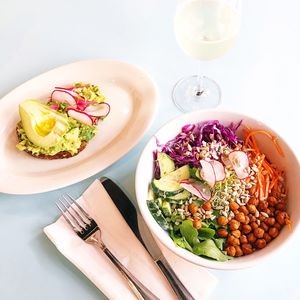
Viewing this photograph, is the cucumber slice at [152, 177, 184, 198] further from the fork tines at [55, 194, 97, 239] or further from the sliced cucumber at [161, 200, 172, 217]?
the fork tines at [55, 194, 97, 239]

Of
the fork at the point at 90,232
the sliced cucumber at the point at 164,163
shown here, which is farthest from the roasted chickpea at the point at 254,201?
the fork at the point at 90,232

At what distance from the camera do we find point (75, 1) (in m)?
1.48

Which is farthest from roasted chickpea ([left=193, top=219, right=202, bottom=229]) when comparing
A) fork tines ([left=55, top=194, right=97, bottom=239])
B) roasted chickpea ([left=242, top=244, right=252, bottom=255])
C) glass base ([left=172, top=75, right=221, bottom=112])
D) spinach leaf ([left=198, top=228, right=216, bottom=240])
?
glass base ([left=172, top=75, right=221, bottom=112])

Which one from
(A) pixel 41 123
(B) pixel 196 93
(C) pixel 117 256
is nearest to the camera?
(C) pixel 117 256

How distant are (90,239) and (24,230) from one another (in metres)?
0.19

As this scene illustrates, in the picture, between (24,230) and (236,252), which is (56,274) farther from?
(236,252)

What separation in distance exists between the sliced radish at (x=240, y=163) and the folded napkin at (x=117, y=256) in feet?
0.81

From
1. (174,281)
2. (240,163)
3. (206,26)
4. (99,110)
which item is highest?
(206,26)

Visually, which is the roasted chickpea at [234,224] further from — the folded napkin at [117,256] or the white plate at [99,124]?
the white plate at [99,124]

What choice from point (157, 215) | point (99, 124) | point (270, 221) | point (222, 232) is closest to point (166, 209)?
point (157, 215)

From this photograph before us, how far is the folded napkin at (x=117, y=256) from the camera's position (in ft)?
A: 3.41

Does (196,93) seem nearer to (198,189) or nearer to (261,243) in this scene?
(198,189)

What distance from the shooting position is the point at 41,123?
1207 mm

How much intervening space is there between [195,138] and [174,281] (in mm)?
358
